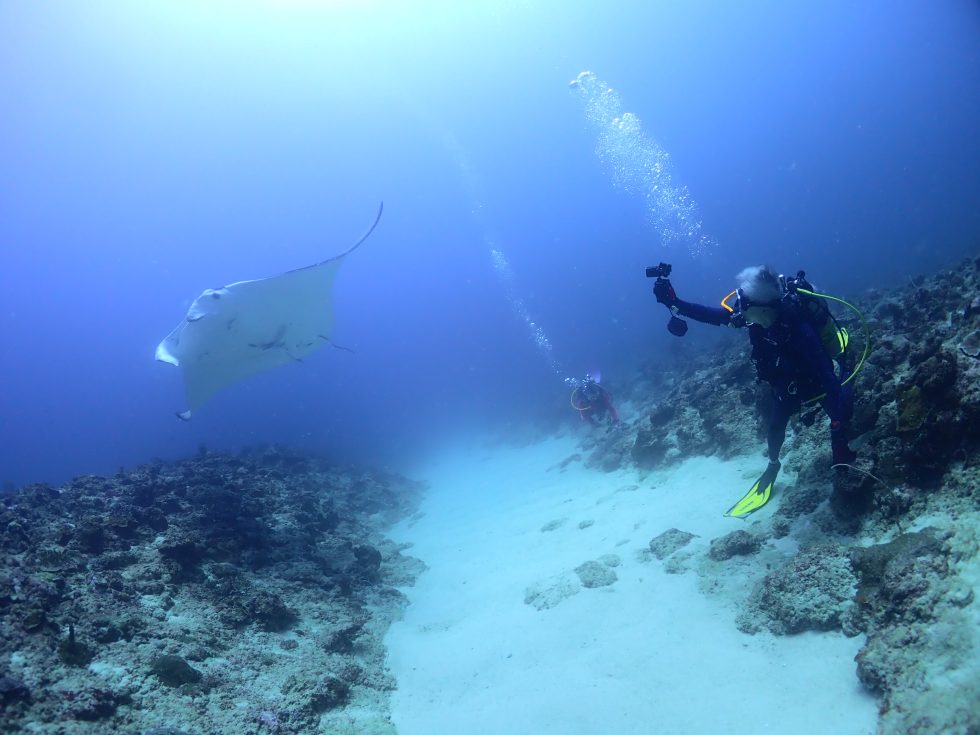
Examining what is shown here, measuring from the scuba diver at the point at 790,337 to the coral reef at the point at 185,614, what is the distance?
5.11 meters

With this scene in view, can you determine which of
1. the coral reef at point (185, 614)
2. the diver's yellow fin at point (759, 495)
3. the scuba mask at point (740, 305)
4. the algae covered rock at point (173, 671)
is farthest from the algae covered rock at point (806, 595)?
the algae covered rock at point (173, 671)

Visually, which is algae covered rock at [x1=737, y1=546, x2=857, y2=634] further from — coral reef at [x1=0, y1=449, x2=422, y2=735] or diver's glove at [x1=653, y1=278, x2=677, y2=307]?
coral reef at [x1=0, y1=449, x2=422, y2=735]

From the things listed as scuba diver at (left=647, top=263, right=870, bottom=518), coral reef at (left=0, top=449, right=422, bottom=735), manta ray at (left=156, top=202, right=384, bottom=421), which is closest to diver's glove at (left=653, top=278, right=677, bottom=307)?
scuba diver at (left=647, top=263, right=870, bottom=518)

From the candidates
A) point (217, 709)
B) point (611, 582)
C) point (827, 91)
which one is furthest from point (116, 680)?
point (827, 91)

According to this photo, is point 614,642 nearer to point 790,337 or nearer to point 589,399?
point 790,337

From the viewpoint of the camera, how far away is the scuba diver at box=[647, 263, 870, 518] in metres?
4.41

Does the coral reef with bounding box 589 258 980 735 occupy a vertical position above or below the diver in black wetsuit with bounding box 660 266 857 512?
below

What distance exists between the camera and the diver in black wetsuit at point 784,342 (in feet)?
14.4

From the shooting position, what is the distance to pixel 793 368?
4.79 meters

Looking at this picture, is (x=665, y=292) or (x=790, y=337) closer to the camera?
(x=790, y=337)

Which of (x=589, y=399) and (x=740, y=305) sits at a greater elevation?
(x=589, y=399)

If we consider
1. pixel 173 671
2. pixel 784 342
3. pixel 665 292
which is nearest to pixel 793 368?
pixel 784 342

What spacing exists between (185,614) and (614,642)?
4.85 metres

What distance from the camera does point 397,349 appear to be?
119938 mm
